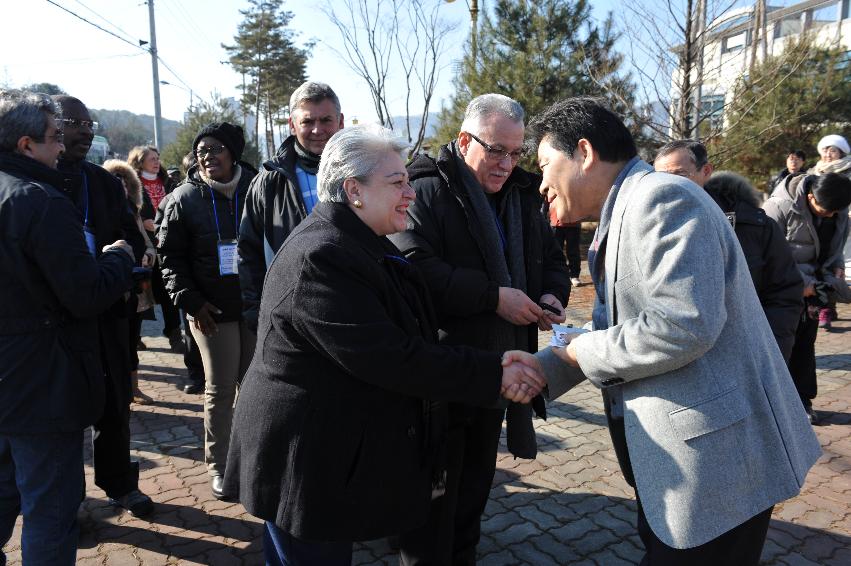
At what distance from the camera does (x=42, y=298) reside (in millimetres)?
2490

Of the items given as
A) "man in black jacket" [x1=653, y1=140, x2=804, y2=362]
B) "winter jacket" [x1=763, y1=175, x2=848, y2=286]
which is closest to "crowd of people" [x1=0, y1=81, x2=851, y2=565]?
"man in black jacket" [x1=653, y1=140, x2=804, y2=362]

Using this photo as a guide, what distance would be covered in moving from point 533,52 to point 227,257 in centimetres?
1514

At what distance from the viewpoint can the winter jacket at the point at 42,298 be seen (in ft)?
7.79

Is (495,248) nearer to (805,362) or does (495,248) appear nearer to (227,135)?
(227,135)

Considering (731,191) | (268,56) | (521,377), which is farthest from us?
(268,56)

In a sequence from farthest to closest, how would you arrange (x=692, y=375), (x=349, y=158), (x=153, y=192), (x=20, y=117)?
(x=153, y=192)
(x=20, y=117)
(x=349, y=158)
(x=692, y=375)

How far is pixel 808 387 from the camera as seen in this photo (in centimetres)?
508

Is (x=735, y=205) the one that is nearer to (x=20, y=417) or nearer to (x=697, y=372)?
(x=697, y=372)

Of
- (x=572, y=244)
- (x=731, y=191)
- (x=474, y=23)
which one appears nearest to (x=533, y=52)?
(x=474, y=23)

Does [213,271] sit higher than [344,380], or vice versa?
[213,271]

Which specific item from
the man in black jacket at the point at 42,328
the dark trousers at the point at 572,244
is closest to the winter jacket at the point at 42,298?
the man in black jacket at the point at 42,328

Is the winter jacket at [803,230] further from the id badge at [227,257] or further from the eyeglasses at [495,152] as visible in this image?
the id badge at [227,257]

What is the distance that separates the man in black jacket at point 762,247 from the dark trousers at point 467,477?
1.96m

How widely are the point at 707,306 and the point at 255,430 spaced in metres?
1.38
